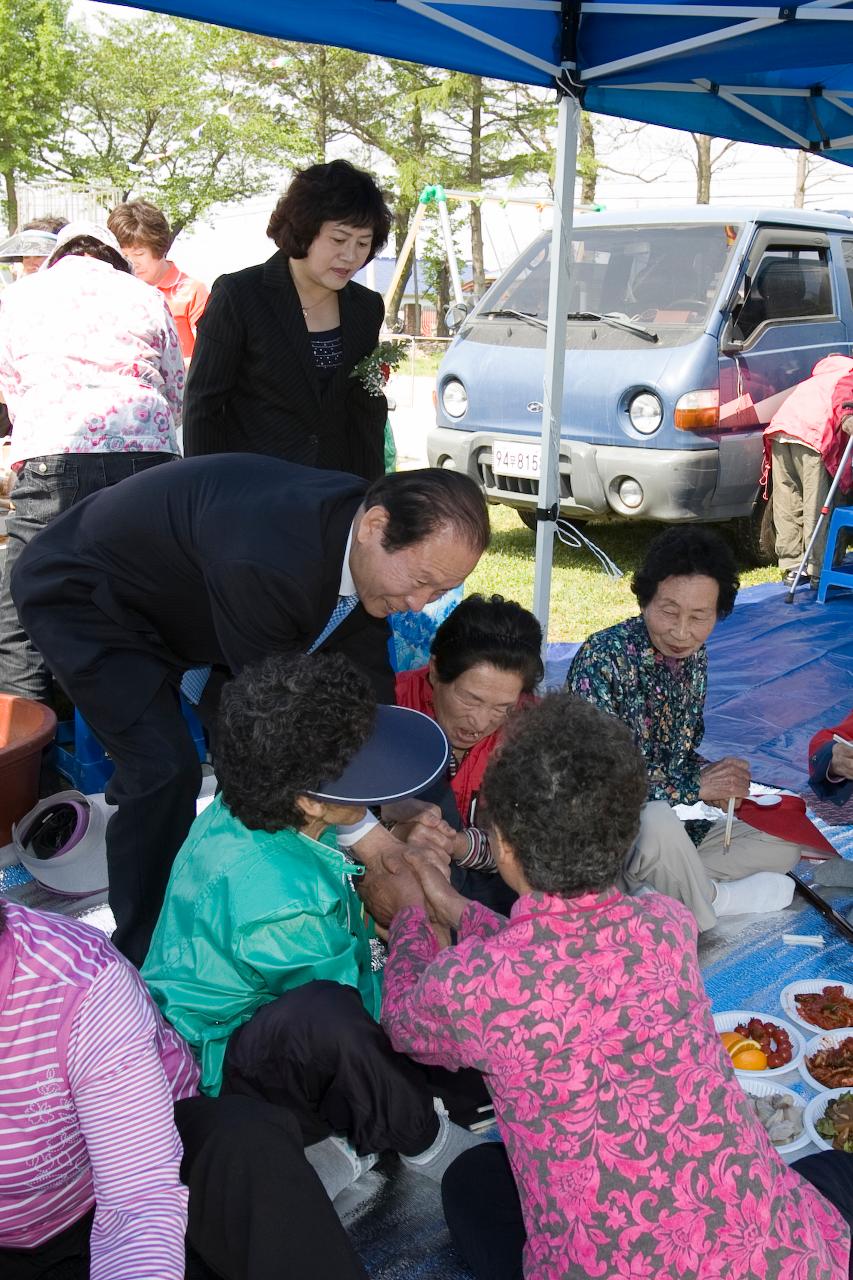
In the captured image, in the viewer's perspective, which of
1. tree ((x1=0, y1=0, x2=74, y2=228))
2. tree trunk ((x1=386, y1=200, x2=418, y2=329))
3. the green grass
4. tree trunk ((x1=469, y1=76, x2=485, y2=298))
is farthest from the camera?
tree ((x1=0, y1=0, x2=74, y2=228))

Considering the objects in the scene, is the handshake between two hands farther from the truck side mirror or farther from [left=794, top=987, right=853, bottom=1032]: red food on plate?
the truck side mirror

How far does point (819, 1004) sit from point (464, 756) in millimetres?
992

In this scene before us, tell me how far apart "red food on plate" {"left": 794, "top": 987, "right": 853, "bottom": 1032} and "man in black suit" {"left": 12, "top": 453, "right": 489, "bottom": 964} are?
1171 millimetres

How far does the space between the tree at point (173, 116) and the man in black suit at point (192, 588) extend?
78.0 feet

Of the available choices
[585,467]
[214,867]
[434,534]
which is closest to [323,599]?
[434,534]

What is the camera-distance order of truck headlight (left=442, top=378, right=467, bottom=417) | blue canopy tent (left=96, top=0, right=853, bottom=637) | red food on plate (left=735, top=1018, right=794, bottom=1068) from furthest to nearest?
truck headlight (left=442, top=378, right=467, bottom=417), blue canopy tent (left=96, top=0, right=853, bottom=637), red food on plate (left=735, top=1018, right=794, bottom=1068)

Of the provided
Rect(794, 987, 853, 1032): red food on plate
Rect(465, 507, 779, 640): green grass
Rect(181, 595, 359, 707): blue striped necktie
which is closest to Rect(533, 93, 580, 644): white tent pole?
Rect(181, 595, 359, 707): blue striped necktie

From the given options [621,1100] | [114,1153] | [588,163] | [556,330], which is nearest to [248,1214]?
[114,1153]

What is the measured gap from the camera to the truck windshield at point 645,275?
677 centimetres

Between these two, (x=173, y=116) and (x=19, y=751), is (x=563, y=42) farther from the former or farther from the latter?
(x=173, y=116)

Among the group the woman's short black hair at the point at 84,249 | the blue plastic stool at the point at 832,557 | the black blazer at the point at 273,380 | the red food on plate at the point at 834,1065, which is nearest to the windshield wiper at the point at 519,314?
the blue plastic stool at the point at 832,557

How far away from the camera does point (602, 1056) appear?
1375 millimetres

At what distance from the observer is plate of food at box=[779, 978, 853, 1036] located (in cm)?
→ 250

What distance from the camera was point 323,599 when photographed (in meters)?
2.18
